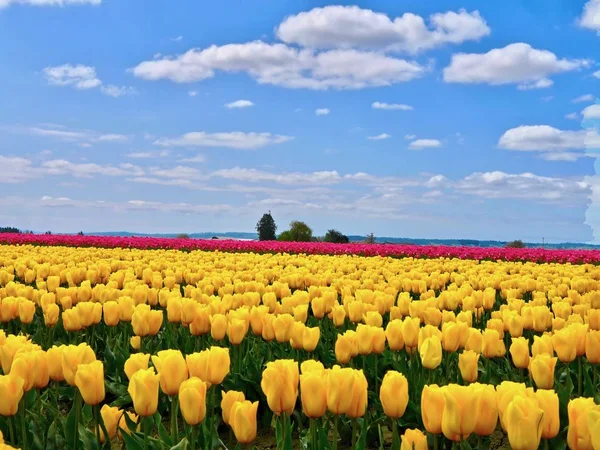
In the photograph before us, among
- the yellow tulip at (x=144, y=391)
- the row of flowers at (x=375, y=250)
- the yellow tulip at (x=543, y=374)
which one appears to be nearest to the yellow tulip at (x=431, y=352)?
the yellow tulip at (x=543, y=374)

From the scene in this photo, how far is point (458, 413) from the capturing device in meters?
2.46

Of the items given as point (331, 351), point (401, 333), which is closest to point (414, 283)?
point (331, 351)

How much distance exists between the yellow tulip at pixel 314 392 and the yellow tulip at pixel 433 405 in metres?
0.45

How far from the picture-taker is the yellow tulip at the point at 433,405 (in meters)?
2.54

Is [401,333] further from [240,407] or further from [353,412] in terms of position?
[240,407]

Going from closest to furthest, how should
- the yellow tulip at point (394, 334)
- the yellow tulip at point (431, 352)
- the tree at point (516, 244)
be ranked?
the yellow tulip at point (431, 352)
the yellow tulip at point (394, 334)
the tree at point (516, 244)

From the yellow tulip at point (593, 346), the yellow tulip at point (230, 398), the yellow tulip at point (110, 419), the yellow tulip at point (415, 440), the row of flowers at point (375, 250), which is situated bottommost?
the yellow tulip at point (110, 419)

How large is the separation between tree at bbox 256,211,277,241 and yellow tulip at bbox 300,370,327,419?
43.6 meters

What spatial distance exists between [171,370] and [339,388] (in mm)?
859

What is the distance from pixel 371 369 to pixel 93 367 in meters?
2.37

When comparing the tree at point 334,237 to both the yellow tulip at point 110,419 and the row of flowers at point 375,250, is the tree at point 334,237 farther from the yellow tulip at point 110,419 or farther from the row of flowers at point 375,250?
the yellow tulip at point 110,419

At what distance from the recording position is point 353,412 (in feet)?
9.28

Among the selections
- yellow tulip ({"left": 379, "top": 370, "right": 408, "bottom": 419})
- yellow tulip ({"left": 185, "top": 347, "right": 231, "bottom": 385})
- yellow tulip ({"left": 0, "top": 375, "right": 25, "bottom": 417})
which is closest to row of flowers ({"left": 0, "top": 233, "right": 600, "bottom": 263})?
yellow tulip ({"left": 379, "top": 370, "right": 408, "bottom": 419})

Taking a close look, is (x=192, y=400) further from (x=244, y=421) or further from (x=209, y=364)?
(x=209, y=364)
